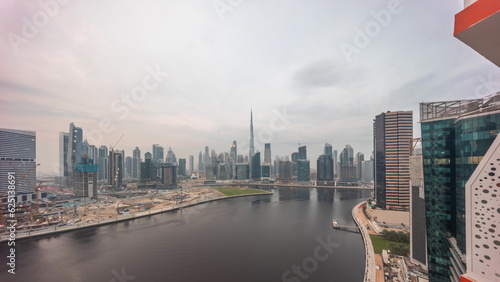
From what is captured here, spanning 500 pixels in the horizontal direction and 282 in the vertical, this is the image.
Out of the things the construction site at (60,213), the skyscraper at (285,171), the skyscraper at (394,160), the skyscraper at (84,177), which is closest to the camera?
the construction site at (60,213)

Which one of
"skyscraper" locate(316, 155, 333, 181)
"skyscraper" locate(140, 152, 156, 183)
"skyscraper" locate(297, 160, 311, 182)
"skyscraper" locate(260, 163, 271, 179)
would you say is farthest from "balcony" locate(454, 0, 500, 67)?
"skyscraper" locate(260, 163, 271, 179)

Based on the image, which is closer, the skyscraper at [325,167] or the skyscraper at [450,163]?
the skyscraper at [450,163]

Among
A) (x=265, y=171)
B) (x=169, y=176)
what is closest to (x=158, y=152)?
(x=169, y=176)

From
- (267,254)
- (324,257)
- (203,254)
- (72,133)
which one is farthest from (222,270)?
(72,133)

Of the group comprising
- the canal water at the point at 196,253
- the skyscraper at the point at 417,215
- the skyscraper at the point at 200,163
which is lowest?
the skyscraper at the point at 200,163

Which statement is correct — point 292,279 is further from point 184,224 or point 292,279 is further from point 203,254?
point 184,224

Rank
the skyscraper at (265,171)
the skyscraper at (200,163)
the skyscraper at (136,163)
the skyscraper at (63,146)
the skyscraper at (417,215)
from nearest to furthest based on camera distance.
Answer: the skyscraper at (417,215)
the skyscraper at (63,146)
the skyscraper at (265,171)
the skyscraper at (136,163)
the skyscraper at (200,163)

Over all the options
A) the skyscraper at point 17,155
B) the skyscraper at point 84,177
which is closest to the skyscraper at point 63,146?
the skyscraper at point 84,177

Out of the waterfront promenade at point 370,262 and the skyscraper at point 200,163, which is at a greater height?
the waterfront promenade at point 370,262

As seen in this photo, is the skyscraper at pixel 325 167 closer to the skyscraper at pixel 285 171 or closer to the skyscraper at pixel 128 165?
the skyscraper at pixel 285 171
